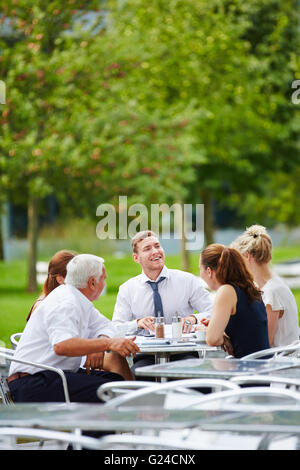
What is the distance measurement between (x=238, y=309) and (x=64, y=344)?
1.07 m

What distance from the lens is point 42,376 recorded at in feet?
14.9

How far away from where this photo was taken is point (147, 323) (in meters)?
5.82

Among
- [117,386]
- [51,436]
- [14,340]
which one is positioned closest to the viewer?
[51,436]

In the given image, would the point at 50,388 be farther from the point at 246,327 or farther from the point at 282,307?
the point at 282,307

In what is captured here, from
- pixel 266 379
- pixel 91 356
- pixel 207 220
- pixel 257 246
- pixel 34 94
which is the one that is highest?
pixel 34 94

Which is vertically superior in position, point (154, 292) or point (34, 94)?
point (34, 94)

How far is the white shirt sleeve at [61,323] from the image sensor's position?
4.40 m

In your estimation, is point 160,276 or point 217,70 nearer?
point 160,276

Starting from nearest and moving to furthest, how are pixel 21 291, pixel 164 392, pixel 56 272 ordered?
pixel 164 392 < pixel 56 272 < pixel 21 291

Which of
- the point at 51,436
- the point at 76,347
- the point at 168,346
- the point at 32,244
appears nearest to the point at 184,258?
the point at 32,244

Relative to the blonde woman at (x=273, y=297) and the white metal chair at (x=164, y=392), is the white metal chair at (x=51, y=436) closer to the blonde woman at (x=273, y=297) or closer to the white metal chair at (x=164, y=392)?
the white metal chair at (x=164, y=392)

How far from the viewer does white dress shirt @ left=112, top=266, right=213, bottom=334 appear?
6172 millimetres
